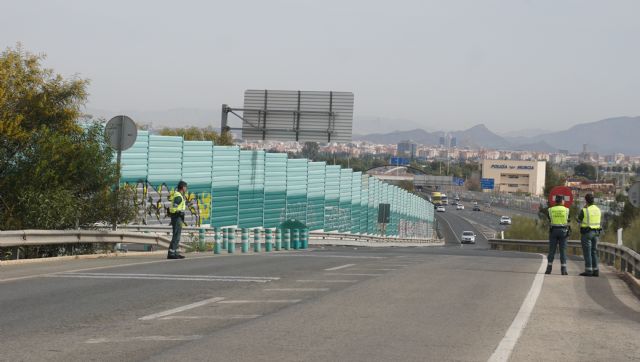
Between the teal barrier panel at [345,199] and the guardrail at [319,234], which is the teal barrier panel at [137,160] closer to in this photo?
the guardrail at [319,234]

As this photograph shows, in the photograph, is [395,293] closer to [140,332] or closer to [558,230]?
[140,332]

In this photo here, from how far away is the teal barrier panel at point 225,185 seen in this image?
147ft

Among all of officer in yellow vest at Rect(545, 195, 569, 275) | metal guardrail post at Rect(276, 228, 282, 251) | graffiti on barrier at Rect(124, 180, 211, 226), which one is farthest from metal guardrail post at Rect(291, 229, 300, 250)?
officer in yellow vest at Rect(545, 195, 569, 275)

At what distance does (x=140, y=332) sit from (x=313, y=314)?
8.56 feet

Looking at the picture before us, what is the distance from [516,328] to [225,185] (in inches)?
1390

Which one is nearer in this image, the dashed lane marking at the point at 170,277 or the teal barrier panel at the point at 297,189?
the dashed lane marking at the point at 170,277

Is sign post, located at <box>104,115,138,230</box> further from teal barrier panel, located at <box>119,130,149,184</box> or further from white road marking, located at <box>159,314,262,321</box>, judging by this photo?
teal barrier panel, located at <box>119,130,149,184</box>

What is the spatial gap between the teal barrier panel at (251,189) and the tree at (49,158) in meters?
21.8

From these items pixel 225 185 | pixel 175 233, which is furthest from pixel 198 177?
pixel 175 233

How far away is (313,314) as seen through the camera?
38.8 feet

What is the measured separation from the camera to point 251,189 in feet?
160

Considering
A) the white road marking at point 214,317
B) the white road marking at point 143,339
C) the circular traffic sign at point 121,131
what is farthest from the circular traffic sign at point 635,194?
the white road marking at point 143,339

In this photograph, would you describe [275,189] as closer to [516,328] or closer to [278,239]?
[278,239]

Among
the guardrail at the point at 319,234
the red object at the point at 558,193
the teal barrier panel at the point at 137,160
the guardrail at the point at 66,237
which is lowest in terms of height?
the guardrail at the point at 319,234
